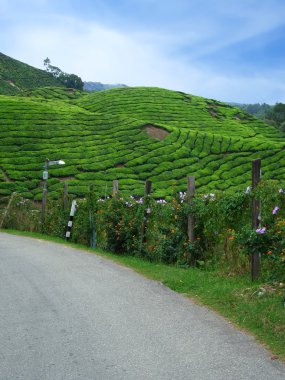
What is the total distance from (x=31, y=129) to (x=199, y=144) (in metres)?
19.1

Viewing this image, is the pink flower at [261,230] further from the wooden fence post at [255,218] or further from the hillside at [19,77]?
the hillside at [19,77]

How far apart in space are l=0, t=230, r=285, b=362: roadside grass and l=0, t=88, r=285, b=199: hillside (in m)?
24.7

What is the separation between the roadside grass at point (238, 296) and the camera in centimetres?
517

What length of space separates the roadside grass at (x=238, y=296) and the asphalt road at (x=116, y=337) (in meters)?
0.20

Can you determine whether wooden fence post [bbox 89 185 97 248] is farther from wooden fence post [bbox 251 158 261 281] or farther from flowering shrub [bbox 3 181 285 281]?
wooden fence post [bbox 251 158 261 281]

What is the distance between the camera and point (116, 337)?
499 cm

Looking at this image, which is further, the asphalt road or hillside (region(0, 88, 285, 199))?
hillside (region(0, 88, 285, 199))

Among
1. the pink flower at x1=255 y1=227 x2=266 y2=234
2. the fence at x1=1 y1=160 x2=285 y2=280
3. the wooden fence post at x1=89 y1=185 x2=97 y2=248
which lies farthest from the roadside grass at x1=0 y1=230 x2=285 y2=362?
the wooden fence post at x1=89 y1=185 x2=97 y2=248

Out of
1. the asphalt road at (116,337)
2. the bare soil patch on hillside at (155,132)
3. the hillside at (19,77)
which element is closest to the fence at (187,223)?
the asphalt road at (116,337)

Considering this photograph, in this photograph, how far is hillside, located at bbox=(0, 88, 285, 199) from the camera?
39.9 m

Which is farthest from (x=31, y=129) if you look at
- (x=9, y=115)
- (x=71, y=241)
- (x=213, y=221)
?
(x=213, y=221)

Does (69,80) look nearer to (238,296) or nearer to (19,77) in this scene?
(19,77)

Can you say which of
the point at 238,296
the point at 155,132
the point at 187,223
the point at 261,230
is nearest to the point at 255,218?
the point at 261,230

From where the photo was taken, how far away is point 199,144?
53.7 meters
